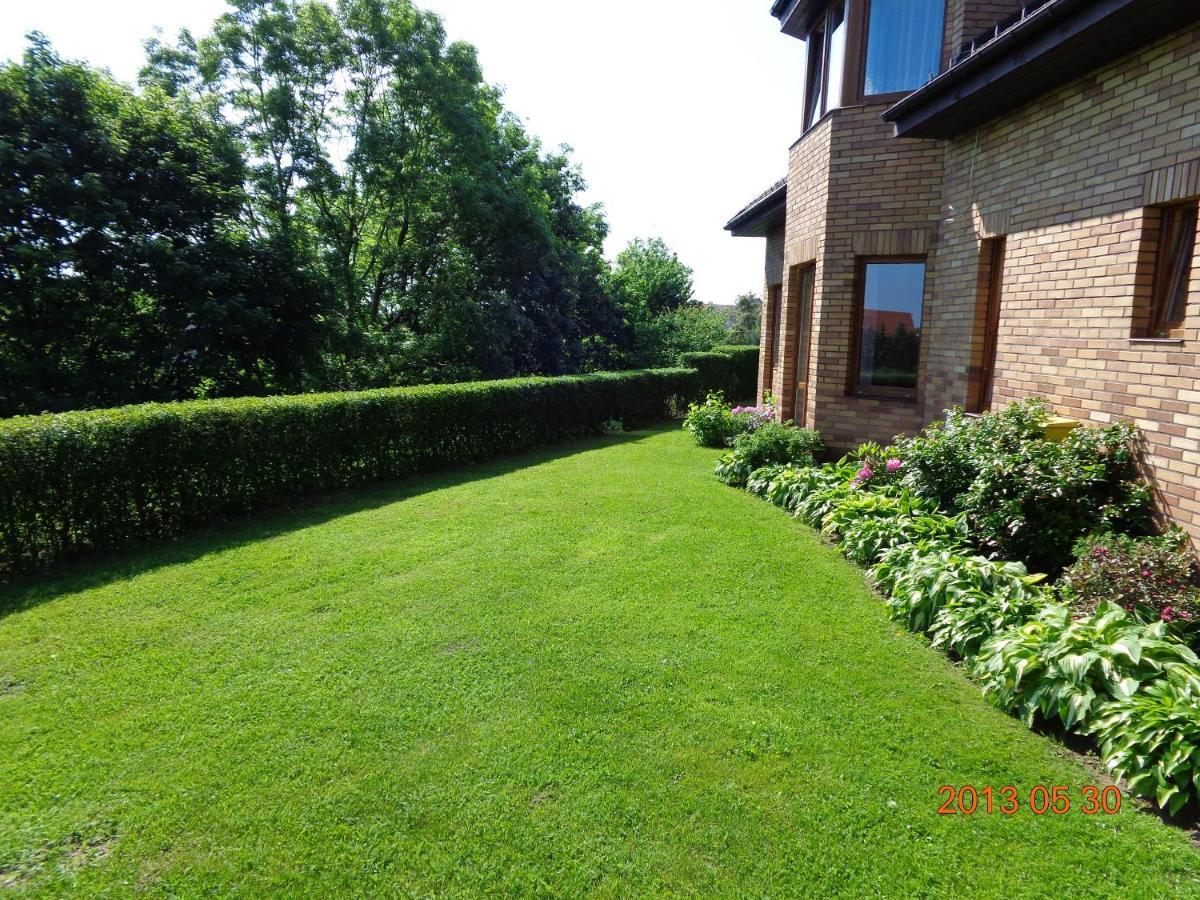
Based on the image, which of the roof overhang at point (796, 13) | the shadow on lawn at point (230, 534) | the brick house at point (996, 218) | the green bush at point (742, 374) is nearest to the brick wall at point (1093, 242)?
the brick house at point (996, 218)

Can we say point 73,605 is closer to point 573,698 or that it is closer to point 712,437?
point 573,698

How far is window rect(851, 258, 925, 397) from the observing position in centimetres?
807

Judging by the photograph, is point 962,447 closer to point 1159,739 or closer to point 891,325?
point 891,325

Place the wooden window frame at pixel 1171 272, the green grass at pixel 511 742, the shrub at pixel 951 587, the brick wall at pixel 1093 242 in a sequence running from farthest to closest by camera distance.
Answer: the wooden window frame at pixel 1171 272
the brick wall at pixel 1093 242
the shrub at pixel 951 587
the green grass at pixel 511 742

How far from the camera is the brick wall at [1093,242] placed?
177 inches

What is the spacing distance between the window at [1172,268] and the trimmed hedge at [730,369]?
14428 mm

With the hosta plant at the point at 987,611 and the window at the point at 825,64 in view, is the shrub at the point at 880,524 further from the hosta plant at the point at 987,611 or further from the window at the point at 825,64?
the window at the point at 825,64

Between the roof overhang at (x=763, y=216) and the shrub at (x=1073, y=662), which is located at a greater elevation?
the roof overhang at (x=763, y=216)

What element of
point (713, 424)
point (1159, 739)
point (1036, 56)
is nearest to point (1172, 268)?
point (1036, 56)

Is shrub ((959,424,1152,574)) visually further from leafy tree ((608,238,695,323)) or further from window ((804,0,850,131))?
leafy tree ((608,238,695,323))

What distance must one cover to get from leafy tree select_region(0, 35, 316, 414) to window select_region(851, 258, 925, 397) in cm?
1062

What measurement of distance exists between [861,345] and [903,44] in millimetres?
3475

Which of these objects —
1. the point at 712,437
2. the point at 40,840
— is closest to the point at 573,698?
the point at 40,840

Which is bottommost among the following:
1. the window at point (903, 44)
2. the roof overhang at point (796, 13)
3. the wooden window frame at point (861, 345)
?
the wooden window frame at point (861, 345)
